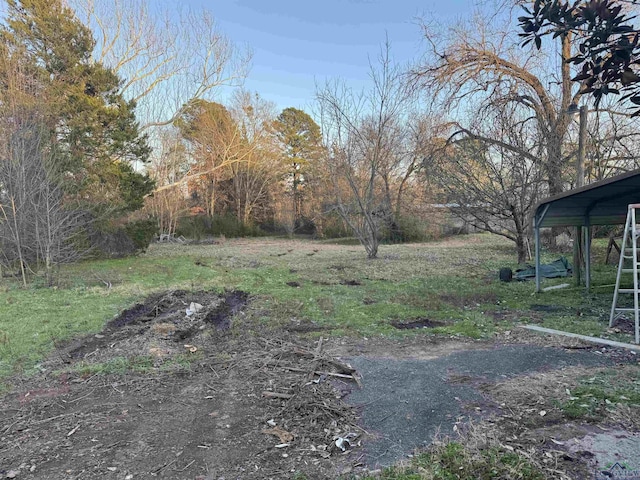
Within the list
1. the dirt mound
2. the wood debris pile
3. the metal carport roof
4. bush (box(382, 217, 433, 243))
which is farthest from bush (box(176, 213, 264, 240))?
the wood debris pile

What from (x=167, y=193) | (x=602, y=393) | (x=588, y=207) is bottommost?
(x=602, y=393)

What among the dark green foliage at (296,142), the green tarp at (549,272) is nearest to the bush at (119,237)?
the green tarp at (549,272)

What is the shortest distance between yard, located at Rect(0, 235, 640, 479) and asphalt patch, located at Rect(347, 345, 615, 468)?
0.03 metres

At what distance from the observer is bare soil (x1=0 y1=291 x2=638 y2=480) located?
Result: 101 inches

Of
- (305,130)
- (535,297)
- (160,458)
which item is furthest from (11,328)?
(305,130)

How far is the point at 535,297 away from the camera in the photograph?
25.0ft

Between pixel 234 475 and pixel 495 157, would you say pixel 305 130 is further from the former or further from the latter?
pixel 234 475

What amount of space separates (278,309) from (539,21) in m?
5.38

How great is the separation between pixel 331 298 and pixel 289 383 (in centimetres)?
412

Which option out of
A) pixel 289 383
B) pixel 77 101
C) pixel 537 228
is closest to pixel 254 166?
pixel 77 101

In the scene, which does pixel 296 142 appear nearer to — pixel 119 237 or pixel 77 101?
pixel 119 237

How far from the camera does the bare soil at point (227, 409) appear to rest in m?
2.56

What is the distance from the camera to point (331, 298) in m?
7.84

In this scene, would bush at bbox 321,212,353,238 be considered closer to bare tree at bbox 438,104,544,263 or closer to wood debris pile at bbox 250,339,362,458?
bare tree at bbox 438,104,544,263
